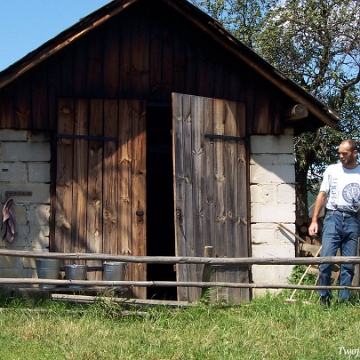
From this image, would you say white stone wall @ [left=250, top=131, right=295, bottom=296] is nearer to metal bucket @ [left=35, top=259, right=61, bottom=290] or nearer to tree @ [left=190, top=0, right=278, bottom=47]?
metal bucket @ [left=35, top=259, right=61, bottom=290]

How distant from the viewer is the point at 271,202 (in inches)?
333

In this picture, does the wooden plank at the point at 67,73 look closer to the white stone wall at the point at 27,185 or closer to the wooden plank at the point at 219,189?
the white stone wall at the point at 27,185

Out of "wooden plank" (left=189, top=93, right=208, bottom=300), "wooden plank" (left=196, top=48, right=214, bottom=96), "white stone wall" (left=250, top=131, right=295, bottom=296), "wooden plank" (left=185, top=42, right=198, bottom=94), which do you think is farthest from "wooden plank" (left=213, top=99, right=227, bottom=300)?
"white stone wall" (left=250, top=131, right=295, bottom=296)

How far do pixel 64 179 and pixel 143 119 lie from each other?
1.36 m

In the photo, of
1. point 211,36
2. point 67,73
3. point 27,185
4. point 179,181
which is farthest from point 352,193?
point 27,185

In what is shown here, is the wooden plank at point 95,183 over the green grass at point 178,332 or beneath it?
over

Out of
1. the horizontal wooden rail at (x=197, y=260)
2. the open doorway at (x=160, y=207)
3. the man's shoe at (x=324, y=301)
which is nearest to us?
the horizontal wooden rail at (x=197, y=260)

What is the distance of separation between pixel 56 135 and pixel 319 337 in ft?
14.0

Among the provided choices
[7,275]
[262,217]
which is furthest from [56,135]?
[262,217]

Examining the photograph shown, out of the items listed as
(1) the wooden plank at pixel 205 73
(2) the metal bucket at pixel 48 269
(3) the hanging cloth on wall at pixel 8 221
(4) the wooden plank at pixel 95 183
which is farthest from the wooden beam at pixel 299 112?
(3) the hanging cloth on wall at pixel 8 221

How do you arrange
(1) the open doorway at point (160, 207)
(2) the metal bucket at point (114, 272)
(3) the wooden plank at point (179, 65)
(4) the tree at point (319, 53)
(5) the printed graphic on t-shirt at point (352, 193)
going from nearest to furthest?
(5) the printed graphic on t-shirt at point (352, 193)
(2) the metal bucket at point (114, 272)
(3) the wooden plank at point (179, 65)
(1) the open doorway at point (160, 207)
(4) the tree at point (319, 53)

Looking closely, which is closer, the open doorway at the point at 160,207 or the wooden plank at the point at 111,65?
the wooden plank at the point at 111,65

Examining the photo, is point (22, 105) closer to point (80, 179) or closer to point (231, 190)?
point (80, 179)

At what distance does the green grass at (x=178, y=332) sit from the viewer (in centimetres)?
514
